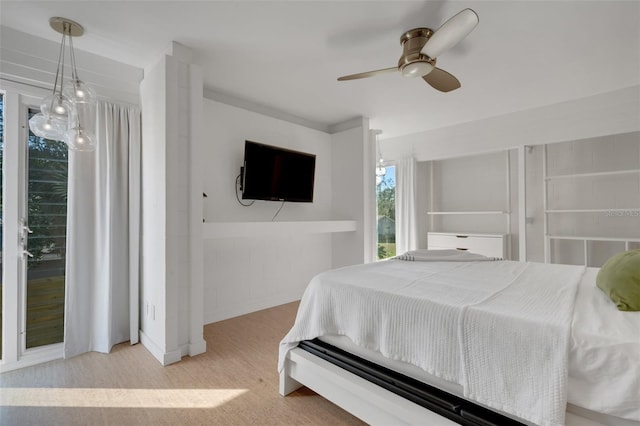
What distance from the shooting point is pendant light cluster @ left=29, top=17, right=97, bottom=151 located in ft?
6.18

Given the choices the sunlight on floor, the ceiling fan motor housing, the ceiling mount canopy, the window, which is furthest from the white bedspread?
the window

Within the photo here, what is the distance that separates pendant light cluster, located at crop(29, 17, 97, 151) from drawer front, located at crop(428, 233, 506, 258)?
13.8 ft

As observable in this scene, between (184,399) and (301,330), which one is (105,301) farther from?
→ (301,330)

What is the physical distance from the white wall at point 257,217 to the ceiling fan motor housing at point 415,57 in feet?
6.16

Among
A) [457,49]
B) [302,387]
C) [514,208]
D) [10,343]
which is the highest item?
[457,49]

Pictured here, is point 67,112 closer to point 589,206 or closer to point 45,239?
point 45,239

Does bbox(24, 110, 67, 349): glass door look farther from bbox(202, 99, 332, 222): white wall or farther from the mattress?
the mattress

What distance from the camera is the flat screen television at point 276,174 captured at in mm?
3217

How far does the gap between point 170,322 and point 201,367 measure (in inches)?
16.0

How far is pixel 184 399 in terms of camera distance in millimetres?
1809

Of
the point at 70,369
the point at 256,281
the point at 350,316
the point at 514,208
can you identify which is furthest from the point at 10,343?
the point at 514,208

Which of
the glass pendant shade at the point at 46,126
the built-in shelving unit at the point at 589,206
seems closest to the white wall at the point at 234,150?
the glass pendant shade at the point at 46,126

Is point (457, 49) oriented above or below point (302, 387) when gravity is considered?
above

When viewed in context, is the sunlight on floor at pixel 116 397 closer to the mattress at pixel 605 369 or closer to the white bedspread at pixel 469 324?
the white bedspread at pixel 469 324
